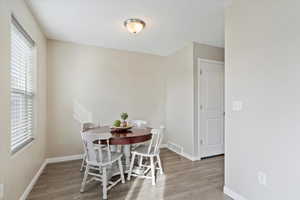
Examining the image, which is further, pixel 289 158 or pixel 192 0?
pixel 192 0

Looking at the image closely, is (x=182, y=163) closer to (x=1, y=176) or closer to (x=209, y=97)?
(x=209, y=97)

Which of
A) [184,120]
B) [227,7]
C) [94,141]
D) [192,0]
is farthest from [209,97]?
[94,141]

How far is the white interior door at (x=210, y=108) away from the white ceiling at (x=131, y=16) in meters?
0.57

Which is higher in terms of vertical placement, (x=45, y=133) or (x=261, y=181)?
(x=45, y=133)

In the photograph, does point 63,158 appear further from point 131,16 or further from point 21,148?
point 131,16

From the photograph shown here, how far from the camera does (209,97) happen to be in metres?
3.46

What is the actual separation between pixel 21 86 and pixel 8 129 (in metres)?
0.76

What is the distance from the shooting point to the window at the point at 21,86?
1.85m

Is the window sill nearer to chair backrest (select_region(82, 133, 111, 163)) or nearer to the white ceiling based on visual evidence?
chair backrest (select_region(82, 133, 111, 163))

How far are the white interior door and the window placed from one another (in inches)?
117

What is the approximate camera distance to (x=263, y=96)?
5.55 ft

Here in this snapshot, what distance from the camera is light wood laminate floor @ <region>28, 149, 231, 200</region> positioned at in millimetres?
2041

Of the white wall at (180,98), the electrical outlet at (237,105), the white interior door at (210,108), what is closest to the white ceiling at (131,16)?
the white wall at (180,98)

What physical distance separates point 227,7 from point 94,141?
246 cm
